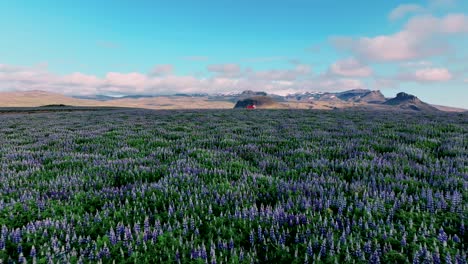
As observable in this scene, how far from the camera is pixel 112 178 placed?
6.31 meters

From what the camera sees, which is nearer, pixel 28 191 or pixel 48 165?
pixel 28 191

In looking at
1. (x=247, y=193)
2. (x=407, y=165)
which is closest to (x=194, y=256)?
(x=247, y=193)

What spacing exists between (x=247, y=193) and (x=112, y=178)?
3.46 m

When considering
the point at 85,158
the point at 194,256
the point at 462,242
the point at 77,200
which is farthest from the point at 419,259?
the point at 85,158

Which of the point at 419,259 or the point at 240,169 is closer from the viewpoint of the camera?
the point at 419,259

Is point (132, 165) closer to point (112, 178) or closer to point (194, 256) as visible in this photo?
point (112, 178)

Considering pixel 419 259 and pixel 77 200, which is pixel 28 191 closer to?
pixel 77 200

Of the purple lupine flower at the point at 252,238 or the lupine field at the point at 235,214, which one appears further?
the purple lupine flower at the point at 252,238

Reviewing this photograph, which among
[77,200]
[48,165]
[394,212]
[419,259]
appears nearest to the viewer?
[419,259]

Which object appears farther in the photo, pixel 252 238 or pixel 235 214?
pixel 235 214

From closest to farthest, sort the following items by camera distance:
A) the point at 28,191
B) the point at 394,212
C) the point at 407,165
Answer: the point at 394,212 < the point at 28,191 < the point at 407,165

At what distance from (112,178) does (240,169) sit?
124 inches

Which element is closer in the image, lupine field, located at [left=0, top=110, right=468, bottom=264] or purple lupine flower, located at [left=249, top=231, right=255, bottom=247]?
lupine field, located at [left=0, top=110, right=468, bottom=264]

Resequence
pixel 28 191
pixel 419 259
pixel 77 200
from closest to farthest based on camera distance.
Result: pixel 419 259 → pixel 77 200 → pixel 28 191
